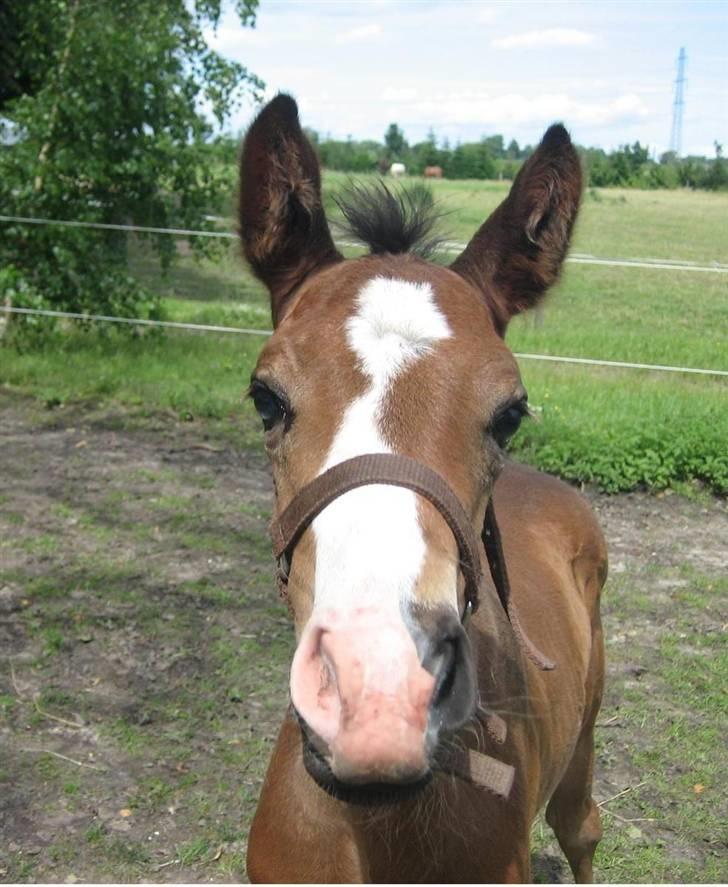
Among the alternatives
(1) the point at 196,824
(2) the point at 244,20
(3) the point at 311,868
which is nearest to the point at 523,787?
(3) the point at 311,868

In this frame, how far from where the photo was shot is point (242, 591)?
16.1ft

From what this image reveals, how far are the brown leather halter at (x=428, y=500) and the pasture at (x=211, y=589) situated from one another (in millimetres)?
968

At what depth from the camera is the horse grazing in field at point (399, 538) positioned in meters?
1.46

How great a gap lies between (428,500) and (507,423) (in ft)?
1.23

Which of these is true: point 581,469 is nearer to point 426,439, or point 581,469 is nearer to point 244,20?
point 426,439

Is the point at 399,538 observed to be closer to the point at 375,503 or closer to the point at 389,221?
the point at 375,503

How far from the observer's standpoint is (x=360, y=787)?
143 cm

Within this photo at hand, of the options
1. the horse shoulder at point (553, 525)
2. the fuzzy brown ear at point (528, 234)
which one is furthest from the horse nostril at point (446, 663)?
the horse shoulder at point (553, 525)

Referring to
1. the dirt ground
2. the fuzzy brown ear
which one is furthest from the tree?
the fuzzy brown ear

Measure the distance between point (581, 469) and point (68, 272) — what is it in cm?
508

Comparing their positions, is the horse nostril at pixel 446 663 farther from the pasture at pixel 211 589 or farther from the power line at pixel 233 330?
the power line at pixel 233 330

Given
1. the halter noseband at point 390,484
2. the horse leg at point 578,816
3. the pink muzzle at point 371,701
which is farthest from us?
the horse leg at point 578,816

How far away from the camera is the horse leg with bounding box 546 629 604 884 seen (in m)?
3.16

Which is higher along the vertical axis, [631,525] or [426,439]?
[426,439]
